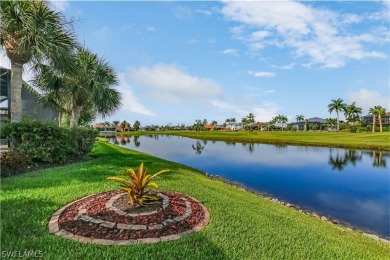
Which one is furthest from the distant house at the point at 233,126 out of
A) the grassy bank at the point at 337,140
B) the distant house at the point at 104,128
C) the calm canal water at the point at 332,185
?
the calm canal water at the point at 332,185

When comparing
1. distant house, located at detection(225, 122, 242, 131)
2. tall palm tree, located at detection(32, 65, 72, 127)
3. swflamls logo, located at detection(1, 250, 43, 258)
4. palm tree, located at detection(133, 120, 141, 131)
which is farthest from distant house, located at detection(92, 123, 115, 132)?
swflamls logo, located at detection(1, 250, 43, 258)

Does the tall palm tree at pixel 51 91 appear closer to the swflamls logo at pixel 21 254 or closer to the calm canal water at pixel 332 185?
the swflamls logo at pixel 21 254

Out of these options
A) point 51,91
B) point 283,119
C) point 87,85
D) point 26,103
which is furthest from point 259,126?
point 51,91

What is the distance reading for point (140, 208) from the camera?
4898mm

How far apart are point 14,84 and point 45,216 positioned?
24.7ft

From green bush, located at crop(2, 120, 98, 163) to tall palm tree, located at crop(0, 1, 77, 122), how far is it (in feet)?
2.49

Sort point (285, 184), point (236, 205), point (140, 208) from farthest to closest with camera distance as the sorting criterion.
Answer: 1. point (285, 184)
2. point (236, 205)
3. point (140, 208)

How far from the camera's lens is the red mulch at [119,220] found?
12.9 feet

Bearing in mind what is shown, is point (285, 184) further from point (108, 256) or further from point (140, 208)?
point (108, 256)

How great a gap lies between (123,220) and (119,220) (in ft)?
0.23

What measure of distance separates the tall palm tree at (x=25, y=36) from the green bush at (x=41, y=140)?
0.76 meters

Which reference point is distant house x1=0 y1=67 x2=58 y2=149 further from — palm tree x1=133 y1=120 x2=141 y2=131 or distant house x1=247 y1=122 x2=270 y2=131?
palm tree x1=133 y1=120 x2=141 y2=131

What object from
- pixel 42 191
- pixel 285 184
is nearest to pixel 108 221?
pixel 42 191

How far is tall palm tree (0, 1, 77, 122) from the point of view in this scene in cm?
930
